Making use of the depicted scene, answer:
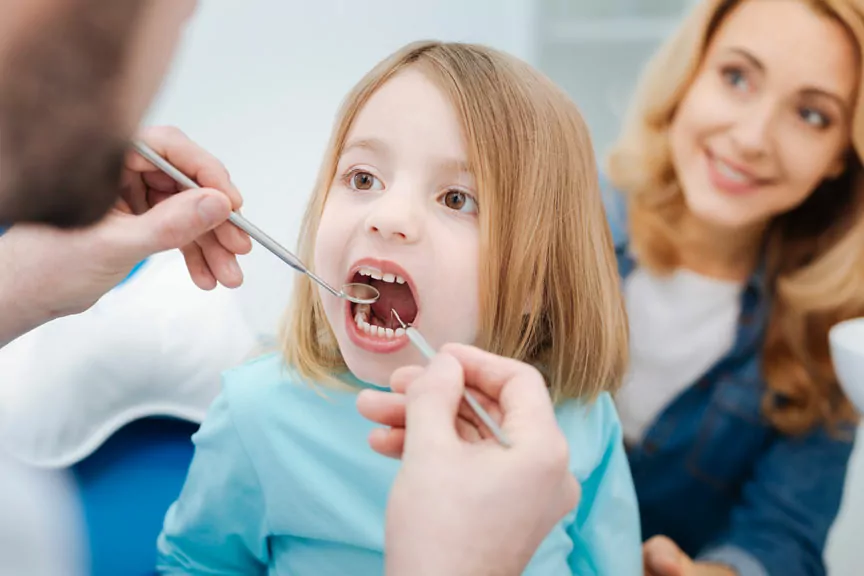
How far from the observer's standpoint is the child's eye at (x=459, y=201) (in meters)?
0.69

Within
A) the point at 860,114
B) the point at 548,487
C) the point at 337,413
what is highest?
the point at 860,114

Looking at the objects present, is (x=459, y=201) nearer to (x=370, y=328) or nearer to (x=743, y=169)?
(x=370, y=328)

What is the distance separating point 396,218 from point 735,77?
1.47 ft

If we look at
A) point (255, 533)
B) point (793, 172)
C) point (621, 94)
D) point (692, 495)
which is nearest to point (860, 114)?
point (793, 172)

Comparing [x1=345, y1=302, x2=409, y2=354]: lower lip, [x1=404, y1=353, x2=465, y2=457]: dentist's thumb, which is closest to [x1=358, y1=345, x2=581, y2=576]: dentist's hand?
[x1=404, y1=353, x2=465, y2=457]: dentist's thumb

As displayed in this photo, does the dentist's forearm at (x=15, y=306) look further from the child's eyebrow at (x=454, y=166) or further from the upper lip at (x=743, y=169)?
the upper lip at (x=743, y=169)

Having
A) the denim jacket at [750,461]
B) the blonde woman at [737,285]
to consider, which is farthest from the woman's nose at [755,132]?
the denim jacket at [750,461]

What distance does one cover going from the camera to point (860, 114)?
0.83 metres

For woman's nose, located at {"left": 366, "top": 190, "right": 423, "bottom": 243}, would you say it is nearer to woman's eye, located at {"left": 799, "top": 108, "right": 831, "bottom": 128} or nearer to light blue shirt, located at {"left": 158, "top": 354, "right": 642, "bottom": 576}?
light blue shirt, located at {"left": 158, "top": 354, "right": 642, "bottom": 576}

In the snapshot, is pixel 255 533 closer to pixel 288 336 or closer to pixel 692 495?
pixel 288 336

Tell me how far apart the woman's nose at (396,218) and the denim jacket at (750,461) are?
0.45m

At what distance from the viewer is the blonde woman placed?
0.85m

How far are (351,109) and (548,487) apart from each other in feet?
1.22

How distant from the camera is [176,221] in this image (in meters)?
0.61
